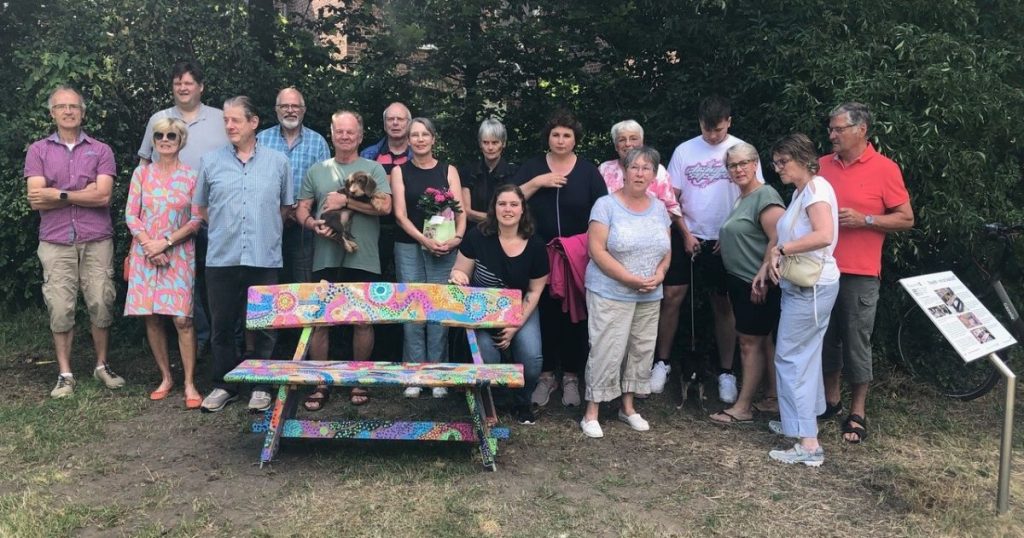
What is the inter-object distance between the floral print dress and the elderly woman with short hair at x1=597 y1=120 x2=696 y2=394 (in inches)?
108

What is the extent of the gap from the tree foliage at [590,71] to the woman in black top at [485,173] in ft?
3.50

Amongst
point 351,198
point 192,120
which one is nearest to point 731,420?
point 351,198

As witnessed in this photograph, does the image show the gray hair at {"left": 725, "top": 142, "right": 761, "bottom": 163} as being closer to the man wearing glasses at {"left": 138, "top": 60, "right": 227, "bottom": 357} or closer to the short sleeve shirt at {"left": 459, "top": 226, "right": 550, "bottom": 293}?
the short sleeve shirt at {"left": 459, "top": 226, "right": 550, "bottom": 293}

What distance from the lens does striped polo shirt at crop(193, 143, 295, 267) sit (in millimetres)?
5094

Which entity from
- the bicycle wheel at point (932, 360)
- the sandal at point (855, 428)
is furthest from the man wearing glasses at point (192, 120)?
the bicycle wheel at point (932, 360)

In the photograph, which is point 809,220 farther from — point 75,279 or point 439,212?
point 75,279

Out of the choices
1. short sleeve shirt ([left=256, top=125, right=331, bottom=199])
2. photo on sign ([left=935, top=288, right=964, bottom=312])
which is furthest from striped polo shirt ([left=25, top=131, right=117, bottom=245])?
photo on sign ([left=935, top=288, right=964, bottom=312])

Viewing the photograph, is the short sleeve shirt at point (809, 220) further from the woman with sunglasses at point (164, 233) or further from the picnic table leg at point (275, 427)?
the woman with sunglasses at point (164, 233)

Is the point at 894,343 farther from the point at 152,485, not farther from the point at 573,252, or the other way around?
the point at 152,485

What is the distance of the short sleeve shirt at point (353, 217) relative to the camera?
520cm

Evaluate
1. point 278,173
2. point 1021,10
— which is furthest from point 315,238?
point 1021,10

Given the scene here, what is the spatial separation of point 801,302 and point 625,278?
3.19ft

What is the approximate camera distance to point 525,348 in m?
4.95

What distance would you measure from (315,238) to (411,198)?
70 cm
